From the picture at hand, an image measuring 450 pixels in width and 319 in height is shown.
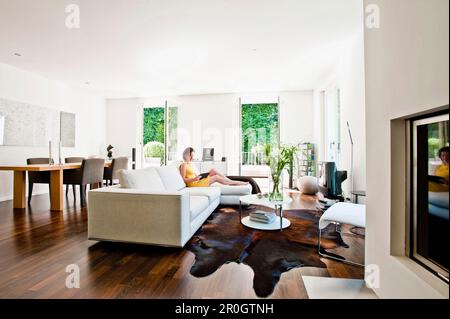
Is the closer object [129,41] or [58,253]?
[58,253]

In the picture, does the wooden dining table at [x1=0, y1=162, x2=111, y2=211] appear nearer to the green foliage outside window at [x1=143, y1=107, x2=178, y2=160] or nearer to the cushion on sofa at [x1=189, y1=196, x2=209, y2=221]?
the cushion on sofa at [x1=189, y1=196, x2=209, y2=221]

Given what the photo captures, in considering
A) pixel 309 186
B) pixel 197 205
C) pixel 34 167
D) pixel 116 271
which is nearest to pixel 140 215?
pixel 116 271

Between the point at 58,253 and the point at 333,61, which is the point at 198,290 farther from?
the point at 333,61

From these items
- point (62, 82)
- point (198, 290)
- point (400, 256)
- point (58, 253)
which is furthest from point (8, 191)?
point (400, 256)

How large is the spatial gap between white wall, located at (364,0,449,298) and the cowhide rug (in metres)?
0.62

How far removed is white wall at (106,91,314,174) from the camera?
6418 mm

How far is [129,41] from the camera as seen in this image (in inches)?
139

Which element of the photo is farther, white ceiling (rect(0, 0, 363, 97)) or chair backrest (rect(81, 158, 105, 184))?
chair backrest (rect(81, 158, 105, 184))

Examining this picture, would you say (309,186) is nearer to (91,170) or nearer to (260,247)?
(260,247)

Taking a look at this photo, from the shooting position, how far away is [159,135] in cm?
713

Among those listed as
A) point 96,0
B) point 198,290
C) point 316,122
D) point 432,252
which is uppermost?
point 96,0

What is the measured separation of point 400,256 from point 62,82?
6.92 m

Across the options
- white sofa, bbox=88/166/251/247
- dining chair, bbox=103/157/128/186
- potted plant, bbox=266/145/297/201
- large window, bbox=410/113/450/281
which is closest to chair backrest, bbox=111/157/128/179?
dining chair, bbox=103/157/128/186
